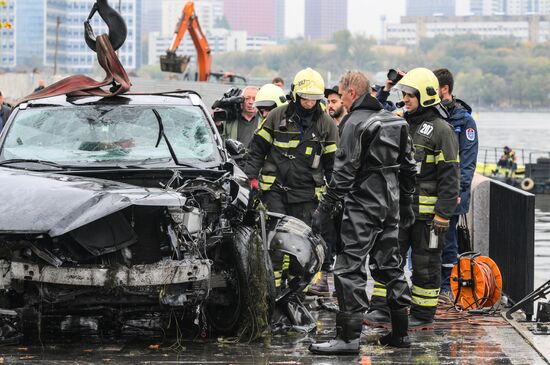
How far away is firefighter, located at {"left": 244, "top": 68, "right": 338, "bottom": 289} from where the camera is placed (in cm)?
1013

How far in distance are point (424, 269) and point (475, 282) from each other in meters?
0.86

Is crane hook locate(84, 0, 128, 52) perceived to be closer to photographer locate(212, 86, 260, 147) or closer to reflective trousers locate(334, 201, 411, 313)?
photographer locate(212, 86, 260, 147)

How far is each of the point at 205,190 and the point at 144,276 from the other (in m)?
0.82

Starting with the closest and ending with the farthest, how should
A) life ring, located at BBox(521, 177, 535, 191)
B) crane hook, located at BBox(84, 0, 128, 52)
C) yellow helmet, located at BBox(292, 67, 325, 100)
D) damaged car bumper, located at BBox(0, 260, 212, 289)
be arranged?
damaged car bumper, located at BBox(0, 260, 212, 289) < yellow helmet, located at BBox(292, 67, 325, 100) < crane hook, located at BBox(84, 0, 128, 52) < life ring, located at BBox(521, 177, 535, 191)

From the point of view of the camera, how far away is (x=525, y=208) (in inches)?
379

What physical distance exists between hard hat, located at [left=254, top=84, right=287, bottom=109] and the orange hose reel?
116 inches

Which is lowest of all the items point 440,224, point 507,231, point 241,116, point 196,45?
point 507,231

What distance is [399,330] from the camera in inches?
323

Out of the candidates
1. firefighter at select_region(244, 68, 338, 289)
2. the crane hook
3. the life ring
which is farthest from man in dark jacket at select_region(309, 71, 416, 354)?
the life ring

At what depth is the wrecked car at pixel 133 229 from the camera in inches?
301

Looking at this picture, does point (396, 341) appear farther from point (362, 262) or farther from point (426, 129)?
point (426, 129)

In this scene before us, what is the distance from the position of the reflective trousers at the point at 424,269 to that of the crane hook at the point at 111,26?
349 centimetres

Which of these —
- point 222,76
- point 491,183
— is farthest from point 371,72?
point 491,183

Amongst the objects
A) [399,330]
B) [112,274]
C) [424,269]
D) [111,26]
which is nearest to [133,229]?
[112,274]
